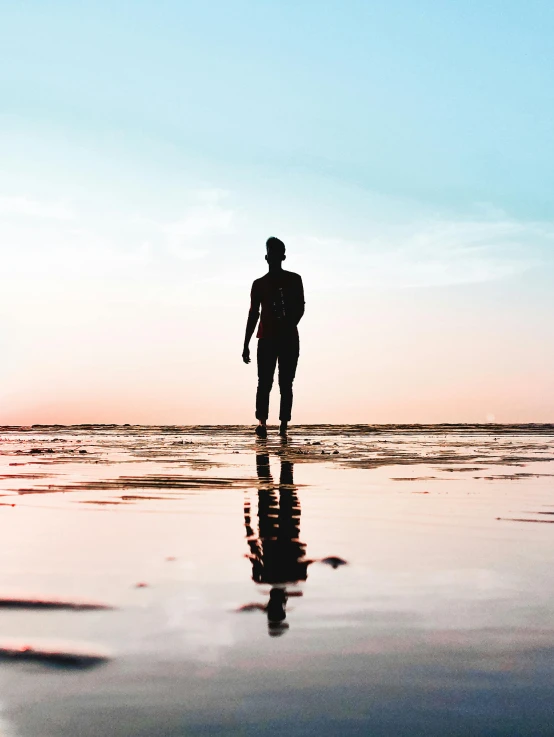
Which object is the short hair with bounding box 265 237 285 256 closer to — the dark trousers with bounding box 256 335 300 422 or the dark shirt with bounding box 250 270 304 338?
the dark shirt with bounding box 250 270 304 338

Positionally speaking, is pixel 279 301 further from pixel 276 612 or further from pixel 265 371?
pixel 276 612

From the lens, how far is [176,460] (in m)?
5.97

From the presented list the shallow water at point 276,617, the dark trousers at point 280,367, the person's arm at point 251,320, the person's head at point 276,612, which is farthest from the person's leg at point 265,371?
the person's head at point 276,612

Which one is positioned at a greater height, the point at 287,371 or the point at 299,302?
the point at 299,302

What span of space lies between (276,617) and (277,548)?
0.75 metres

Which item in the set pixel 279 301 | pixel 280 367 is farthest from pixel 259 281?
pixel 280 367

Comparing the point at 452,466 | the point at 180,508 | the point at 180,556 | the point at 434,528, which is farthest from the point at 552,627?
the point at 452,466

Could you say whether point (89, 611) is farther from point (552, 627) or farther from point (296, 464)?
point (296, 464)

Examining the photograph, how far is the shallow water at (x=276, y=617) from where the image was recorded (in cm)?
93

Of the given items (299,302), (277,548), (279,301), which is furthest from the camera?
(299,302)

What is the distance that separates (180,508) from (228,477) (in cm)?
143

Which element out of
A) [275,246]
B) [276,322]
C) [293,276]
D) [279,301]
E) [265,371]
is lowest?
[265,371]

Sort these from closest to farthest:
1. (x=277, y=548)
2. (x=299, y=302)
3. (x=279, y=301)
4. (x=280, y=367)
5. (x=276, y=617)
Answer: (x=276, y=617) → (x=277, y=548) → (x=279, y=301) → (x=299, y=302) → (x=280, y=367)

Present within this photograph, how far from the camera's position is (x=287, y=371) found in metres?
11.0
